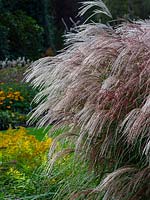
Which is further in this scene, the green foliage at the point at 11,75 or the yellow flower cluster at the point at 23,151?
the green foliage at the point at 11,75

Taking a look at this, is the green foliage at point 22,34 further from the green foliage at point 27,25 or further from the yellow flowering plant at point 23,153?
the yellow flowering plant at point 23,153

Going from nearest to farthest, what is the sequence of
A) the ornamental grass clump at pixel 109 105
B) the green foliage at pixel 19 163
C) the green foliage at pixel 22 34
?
the ornamental grass clump at pixel 109 105
the green foliage at pixel 19 163
the green foliage at pixel 22 34

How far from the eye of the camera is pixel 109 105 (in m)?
4.02

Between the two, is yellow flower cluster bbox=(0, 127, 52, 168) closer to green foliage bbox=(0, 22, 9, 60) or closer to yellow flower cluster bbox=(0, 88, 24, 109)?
yellow flower cluster bbox=(0, 88, 24, 109)

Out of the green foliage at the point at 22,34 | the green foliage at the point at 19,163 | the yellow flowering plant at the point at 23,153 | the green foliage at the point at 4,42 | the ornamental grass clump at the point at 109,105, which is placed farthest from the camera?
the green foliage at the point at 22,34

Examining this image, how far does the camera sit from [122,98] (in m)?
3.93

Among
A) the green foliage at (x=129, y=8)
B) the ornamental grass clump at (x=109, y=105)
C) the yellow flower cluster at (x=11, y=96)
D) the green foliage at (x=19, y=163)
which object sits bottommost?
the green foliage at (x=129, y=8)

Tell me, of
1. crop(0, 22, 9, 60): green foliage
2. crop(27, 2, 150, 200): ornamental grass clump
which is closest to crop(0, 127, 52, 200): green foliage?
crop(27, 2, 150, 200): ornamental grass clump

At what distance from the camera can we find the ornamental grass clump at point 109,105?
3768mm

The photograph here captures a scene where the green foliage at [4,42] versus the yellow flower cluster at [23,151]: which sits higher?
the yellow flower cluster at [23,151]

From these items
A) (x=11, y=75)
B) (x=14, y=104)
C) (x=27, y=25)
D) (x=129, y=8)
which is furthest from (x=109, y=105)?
(x=129, y=8)

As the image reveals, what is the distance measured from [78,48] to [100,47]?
1.11ft

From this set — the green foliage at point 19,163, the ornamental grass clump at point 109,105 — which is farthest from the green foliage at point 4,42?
the ornamental grass clump at point 109,105

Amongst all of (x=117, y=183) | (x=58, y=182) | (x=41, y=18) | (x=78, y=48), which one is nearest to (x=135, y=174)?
(x=117, y=183)
